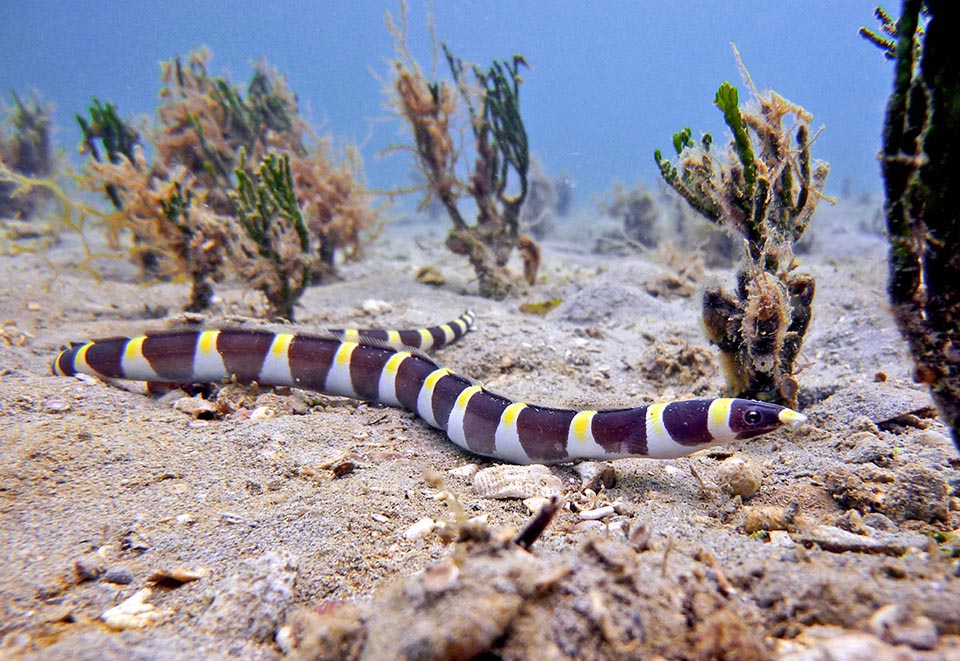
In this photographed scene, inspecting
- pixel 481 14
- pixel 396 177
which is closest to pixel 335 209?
pixel 396 177

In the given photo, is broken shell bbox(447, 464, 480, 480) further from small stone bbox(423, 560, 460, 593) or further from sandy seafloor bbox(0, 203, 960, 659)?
small stone bbox(423, 560, 460, 593)

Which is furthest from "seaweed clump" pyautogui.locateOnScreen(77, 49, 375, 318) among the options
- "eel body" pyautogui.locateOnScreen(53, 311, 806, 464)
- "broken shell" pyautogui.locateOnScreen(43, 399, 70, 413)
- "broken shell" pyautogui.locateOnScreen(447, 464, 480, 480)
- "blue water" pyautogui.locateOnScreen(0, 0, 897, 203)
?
"blue water" pyautogui.locateOnScreen(0, 0, 897, 203)

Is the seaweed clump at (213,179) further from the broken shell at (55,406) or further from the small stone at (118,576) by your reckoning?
the small stone at (118,576)

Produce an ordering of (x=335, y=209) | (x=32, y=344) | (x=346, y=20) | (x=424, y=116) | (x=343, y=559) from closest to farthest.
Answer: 1. (x=343, y=559)
2. (x=32, y=344)
3. (x=424, y=116)
4. (x=335, y=209)
5. (x=346, y=20)

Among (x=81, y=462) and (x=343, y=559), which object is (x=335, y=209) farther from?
(x=343, y=559)

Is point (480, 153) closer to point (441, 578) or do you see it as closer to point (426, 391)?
point (426, 391)

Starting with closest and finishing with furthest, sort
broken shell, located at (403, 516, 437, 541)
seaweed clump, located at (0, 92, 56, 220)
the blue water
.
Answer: broken shell, located at (403, 516, 437, 541), seaweed clump, located at (0, 92, 56, 220), the blue water

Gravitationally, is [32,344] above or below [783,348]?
below

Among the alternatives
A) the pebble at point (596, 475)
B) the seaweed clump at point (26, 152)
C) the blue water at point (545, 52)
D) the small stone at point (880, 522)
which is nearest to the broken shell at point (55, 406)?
the pebble at point (596, 475)
